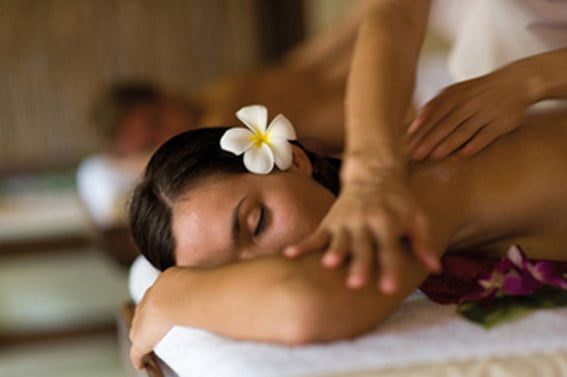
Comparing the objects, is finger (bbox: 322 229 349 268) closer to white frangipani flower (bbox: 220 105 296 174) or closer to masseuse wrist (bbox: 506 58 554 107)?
white frangipani flower (bbox: 220 105 296 174)

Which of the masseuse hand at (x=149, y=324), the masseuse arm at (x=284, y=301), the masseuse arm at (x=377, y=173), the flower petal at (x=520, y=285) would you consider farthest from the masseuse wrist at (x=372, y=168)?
the masseuse hand at (x=149, y=324)

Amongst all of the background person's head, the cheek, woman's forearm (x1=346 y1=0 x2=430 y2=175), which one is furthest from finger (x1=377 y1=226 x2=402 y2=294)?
the background person's head

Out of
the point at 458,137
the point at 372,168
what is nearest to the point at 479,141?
the point at 458,137

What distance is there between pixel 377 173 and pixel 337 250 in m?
0.14

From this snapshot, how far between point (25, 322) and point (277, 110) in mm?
2037

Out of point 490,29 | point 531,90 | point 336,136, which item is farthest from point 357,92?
point 336,136

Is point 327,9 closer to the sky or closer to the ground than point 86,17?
closer to the ground

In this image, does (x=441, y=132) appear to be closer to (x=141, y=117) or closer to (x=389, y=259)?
(x=389, y=259)

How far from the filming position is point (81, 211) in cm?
381

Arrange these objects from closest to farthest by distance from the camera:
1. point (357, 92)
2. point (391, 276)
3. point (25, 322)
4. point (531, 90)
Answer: point (391, 276) → point (357, 92) → point (531, 90) → point (25, 322)

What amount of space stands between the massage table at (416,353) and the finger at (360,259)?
9cm

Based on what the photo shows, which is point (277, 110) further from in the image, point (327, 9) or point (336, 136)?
point (327, 9)

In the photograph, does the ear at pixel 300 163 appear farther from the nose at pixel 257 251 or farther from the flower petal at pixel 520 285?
the flower petal at pixel 520 285

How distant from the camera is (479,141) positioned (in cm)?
108
